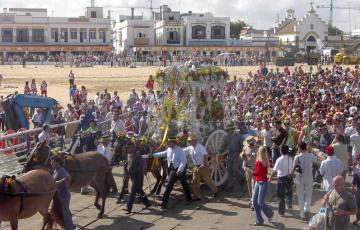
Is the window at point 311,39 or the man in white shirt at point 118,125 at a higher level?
the window at point 311,39

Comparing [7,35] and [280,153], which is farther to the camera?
[7,35]

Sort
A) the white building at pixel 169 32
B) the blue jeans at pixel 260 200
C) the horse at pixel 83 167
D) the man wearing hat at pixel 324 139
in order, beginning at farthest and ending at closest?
the white building at pixel 169 32
the man wearing hat at pixel 324 139
the blue jeans at pixel 260 200
the horse at pixel 83 167

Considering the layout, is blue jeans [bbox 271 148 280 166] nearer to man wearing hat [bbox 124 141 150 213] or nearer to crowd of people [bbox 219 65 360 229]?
crowd of people [bbox 219 65 360 229]

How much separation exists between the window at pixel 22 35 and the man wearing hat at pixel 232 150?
285 feet

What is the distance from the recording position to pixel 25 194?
373 inches

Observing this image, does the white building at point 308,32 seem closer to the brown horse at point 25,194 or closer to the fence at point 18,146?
the fence at point 18,146

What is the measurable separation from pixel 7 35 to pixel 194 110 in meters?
87.0

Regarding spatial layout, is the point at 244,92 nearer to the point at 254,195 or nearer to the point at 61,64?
the point at 254,195

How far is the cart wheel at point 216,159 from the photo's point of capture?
13727 mm

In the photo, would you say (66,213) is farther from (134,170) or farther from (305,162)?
(305,162)

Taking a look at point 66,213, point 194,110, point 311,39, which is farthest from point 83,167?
point 311,39

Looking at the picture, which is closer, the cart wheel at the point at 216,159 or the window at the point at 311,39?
the cart wheel at the point at 216,159

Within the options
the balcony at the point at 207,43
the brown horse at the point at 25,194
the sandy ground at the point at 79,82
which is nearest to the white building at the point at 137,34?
the balcony at the point at 207,43

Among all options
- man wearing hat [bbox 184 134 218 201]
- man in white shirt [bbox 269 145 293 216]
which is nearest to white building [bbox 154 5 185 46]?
man wearing hat [bbox 184 134 218 201]
